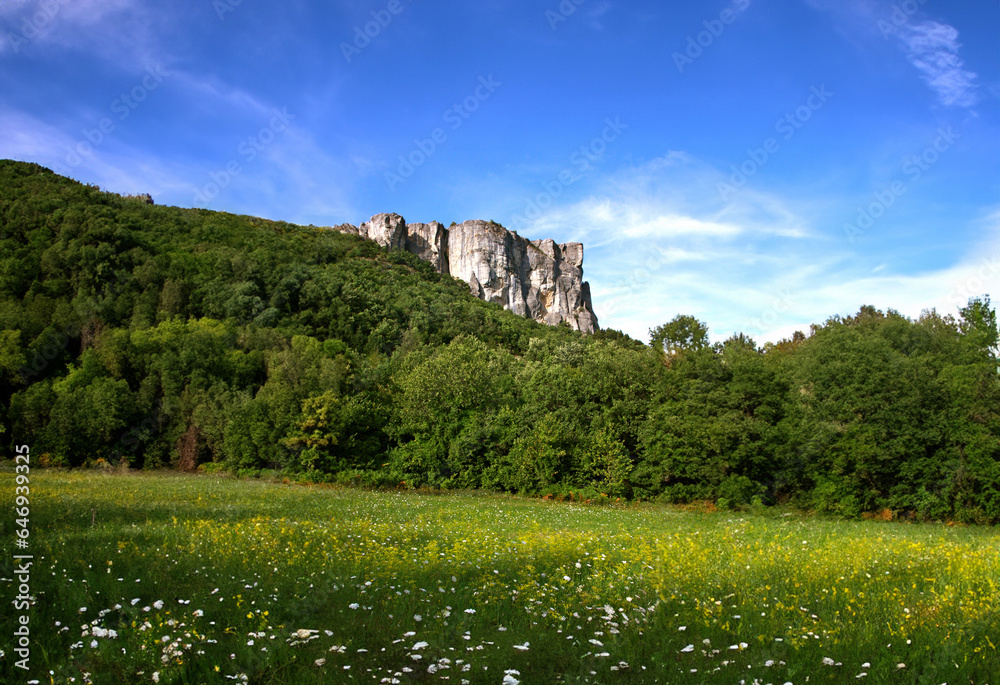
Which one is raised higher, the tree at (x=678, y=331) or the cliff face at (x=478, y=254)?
the cliff face at (x=478, y=254)

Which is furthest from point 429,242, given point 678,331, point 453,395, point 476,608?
point 476,608

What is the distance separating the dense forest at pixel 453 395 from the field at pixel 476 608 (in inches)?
759

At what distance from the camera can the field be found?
6.81m

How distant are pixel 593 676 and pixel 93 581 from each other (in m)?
7.43

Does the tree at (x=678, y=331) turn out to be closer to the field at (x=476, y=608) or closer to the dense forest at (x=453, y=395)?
the dense forest at (x=453, y=395)

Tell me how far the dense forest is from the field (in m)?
19.3

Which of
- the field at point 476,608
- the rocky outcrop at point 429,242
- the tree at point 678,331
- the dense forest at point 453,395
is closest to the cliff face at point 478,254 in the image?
the rocky outcrop at point 429,242

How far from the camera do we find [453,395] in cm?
4641

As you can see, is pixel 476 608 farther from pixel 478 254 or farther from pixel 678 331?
pixel 478 254

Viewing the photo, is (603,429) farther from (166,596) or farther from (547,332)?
(547,332)

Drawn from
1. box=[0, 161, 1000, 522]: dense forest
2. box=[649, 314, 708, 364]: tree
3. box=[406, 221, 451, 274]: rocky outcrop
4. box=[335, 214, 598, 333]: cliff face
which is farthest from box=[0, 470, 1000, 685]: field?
box=[406, 221, 451, 274]: rocky outcrop

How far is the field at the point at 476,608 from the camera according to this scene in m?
6.81

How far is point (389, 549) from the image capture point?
489 inches

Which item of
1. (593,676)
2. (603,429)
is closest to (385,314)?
(603,429)
